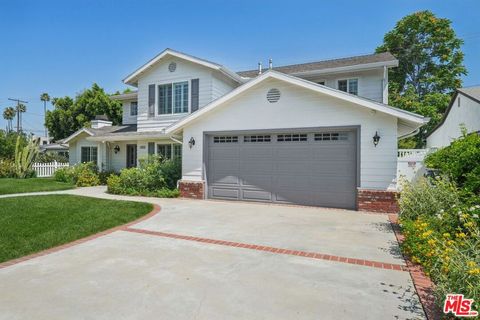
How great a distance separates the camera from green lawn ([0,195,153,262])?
18.7 feet

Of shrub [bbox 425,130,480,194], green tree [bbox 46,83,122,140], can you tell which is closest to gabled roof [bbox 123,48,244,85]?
shrub [bbox 425,130,480,194]

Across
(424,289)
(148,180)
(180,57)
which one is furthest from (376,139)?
(180,57)

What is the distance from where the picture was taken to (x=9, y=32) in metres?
14.8

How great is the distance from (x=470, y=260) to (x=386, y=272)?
4.62ft

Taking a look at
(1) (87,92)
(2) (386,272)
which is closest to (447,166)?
(2) (386,272)

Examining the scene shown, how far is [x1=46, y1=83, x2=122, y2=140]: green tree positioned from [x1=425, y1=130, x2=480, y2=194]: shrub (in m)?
31.5

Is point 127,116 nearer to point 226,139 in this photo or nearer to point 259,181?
point 226,139

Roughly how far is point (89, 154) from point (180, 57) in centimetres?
954

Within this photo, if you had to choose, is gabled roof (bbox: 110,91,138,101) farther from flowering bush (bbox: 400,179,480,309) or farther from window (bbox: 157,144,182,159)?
flowering bush (bbox: 400,179,480,309)

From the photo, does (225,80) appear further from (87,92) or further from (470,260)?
(87,92)

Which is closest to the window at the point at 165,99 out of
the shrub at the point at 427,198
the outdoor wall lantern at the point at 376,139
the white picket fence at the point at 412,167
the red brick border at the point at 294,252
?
the red brick border at the point at 294,252

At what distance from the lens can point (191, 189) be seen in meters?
12.0

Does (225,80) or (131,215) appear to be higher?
(225,80)

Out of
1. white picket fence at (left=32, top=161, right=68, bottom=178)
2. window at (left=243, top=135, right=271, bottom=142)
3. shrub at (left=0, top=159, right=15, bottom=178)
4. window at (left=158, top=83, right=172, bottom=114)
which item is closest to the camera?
window at (left=243, top=135, right=271, bottom=142)
